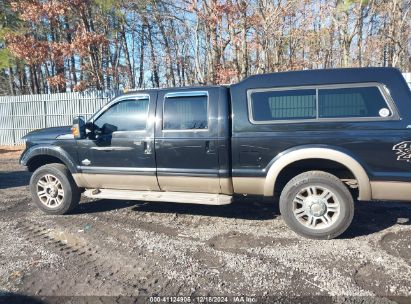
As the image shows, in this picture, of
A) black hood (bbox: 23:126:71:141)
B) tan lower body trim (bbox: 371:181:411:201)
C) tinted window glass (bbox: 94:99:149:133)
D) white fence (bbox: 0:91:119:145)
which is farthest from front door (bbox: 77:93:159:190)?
white fence (bbox: 0:91:119:145)

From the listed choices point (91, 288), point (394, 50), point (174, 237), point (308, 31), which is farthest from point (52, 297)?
point (394, 50)

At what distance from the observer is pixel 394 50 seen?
22.9 meters

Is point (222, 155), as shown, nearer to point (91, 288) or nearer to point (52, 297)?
point (91, 288)

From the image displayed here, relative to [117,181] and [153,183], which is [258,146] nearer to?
[153,183]

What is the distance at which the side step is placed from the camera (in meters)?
4.94

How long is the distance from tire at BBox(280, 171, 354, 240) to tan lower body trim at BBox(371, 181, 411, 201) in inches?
12.1

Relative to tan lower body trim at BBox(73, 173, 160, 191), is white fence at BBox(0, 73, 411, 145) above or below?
above

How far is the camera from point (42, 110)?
16.8 metres

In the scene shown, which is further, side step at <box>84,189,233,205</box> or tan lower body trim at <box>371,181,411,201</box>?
side step at <box>84,189,233,205</box>

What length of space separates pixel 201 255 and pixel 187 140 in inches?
63.7

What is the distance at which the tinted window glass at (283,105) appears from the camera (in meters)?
4.58

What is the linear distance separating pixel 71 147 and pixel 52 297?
283cm

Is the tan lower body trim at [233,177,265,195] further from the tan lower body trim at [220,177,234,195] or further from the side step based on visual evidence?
the side step

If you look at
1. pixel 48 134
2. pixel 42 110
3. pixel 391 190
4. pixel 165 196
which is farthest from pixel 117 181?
pixel 42 110
